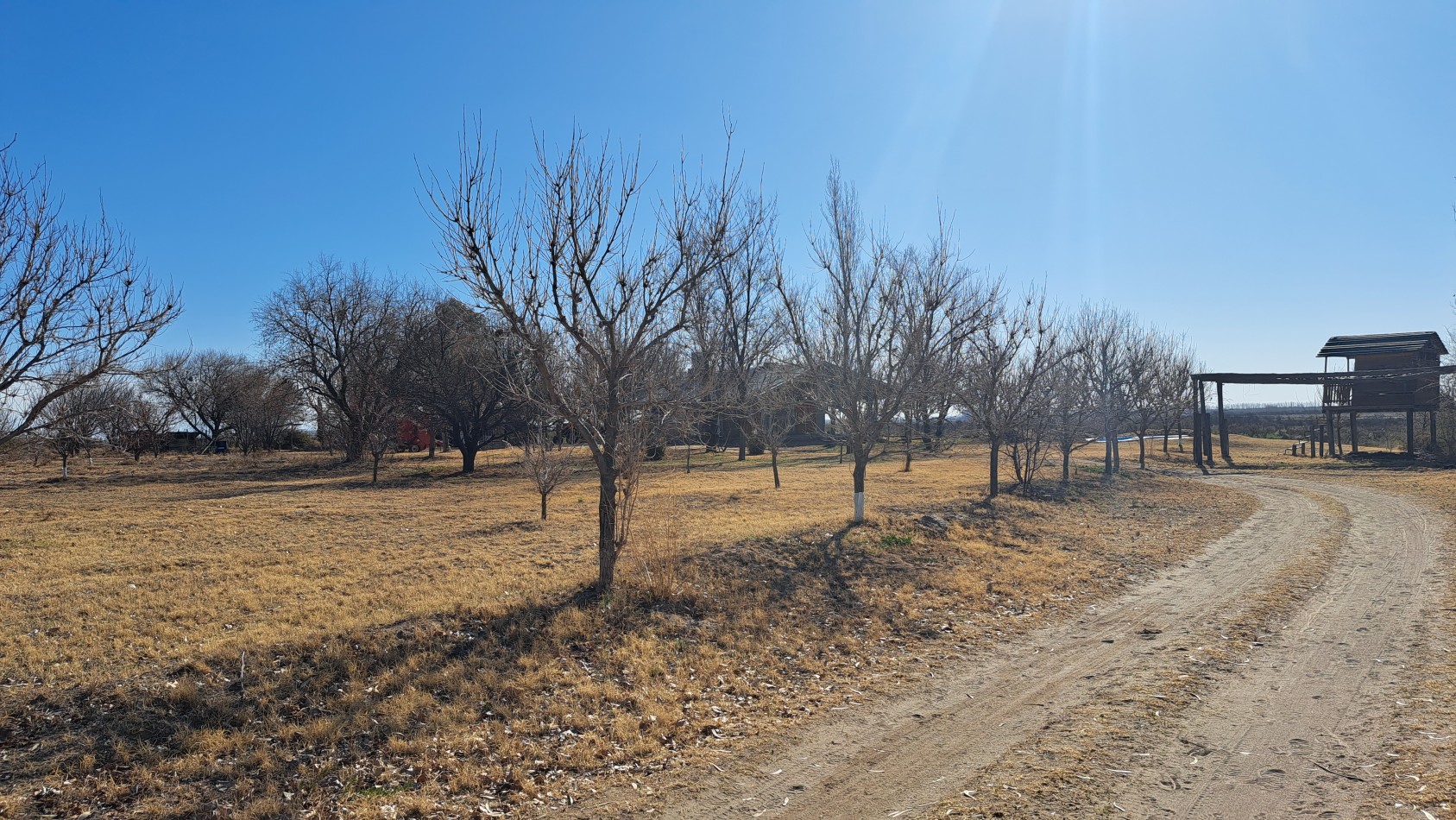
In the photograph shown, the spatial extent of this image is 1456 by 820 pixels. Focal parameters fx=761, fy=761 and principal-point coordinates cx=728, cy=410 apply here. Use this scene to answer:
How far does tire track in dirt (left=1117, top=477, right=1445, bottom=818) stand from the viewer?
4512mm

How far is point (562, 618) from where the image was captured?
7941 mm

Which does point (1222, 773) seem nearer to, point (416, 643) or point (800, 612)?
point (800, 612)

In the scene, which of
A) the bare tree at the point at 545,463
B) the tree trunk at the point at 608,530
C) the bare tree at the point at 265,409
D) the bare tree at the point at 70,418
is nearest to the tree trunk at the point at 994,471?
the bare tree at the point at 545,463

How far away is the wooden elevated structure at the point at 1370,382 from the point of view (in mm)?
33062

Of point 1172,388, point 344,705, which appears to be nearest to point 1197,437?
point 1172,388

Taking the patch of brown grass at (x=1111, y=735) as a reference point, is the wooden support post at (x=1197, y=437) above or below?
above

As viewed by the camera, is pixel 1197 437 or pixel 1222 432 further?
pixel 1222 432

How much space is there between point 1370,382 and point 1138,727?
3848cm

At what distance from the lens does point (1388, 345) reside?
35.0 metres

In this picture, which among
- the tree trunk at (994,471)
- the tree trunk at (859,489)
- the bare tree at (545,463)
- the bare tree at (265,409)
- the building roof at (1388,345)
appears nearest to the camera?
the tree trunk at (859,489)

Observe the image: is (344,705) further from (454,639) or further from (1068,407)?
(1068,407)

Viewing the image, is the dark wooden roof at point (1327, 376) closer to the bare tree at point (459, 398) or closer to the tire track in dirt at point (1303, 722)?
the tire track in dirt at point (1303, 722)

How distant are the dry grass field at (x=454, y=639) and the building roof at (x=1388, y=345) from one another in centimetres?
2747

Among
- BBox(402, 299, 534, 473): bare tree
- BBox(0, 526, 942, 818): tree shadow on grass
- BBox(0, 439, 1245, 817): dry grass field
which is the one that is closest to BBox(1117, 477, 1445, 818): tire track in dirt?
BBox(0, 439, 1245, 817): dry grass field
